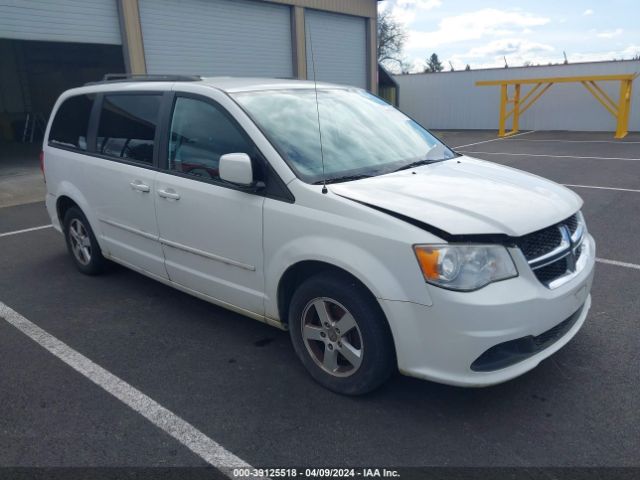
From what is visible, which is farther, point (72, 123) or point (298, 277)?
point (72, 123)

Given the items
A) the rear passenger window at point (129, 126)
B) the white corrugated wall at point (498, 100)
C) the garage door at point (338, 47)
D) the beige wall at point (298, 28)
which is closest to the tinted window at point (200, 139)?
the rear passenger window at point (129, 126)

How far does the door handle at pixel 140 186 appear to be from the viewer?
13.3 feet

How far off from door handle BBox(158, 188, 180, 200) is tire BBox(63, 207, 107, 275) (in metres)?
1.43

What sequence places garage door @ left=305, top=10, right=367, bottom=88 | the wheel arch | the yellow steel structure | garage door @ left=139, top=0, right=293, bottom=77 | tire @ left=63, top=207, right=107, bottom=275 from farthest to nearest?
the yellow steel structure, garage door @ left=305, top=10, right=367, bottom=88, garage door @ left=139, top=0, right=293, bottom=77, tire @ left=63, top=207, right=107, bottom=275, the wheel arch

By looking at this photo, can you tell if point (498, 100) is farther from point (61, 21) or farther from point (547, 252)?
point (547, 252)

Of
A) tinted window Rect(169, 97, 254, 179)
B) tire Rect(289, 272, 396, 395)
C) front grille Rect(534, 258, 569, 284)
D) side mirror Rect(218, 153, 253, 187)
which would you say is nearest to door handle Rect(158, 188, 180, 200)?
tinted window Rect(169, 97, 254, 179)

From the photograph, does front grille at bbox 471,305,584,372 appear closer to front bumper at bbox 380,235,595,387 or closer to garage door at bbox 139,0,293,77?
front bumper at bbox 380,235,595,387

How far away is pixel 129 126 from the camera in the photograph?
14.4ft

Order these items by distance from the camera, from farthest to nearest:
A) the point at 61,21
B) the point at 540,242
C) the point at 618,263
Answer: the point at 61,21 → the point at 618,263 → the point at 540,242

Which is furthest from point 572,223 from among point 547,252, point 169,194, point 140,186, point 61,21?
point 61,21

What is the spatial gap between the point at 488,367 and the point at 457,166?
158cm

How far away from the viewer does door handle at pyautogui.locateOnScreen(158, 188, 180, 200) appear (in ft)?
12.5

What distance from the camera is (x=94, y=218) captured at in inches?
189

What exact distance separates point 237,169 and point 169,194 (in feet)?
2.93
